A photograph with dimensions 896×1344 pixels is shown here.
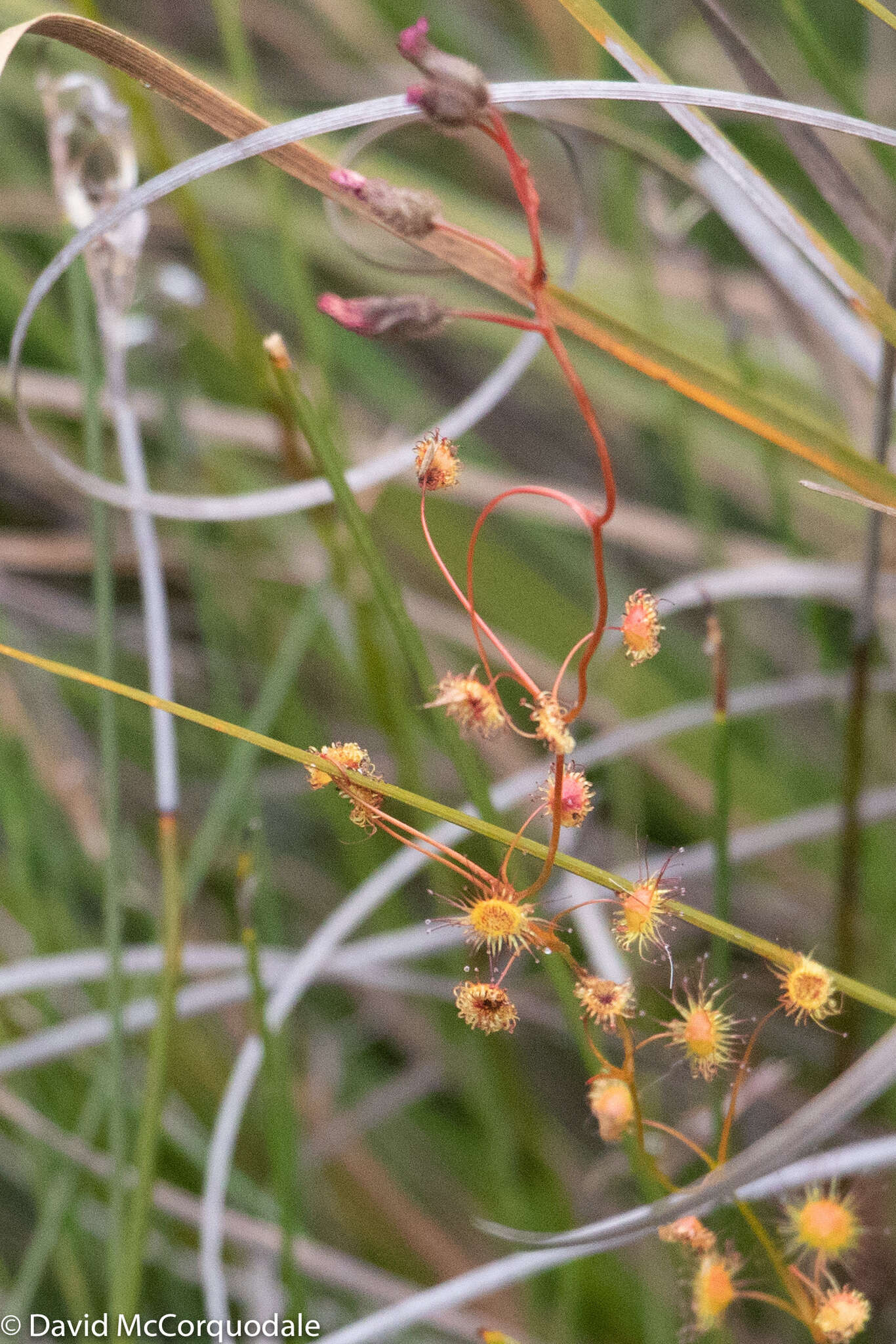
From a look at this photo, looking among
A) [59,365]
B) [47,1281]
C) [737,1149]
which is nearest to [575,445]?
[59,365]

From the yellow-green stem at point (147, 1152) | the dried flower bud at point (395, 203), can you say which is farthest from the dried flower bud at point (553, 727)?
the yellow-green stem at point (147, 1152)

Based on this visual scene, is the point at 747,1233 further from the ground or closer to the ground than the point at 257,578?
closer to the ground

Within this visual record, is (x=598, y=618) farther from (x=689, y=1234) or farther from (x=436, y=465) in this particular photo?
(x=689, y=1234)

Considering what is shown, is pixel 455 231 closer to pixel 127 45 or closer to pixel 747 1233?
pixel 127 45

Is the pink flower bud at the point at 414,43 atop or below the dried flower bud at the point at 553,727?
atop

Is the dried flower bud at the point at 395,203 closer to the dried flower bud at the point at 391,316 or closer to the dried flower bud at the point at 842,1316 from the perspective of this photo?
the dried flower bud at the point at 391,316

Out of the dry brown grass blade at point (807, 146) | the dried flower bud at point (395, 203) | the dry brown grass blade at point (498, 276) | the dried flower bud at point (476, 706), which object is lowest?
the dried flower bud at point (476, 706)

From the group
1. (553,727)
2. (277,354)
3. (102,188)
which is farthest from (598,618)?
(102,188)

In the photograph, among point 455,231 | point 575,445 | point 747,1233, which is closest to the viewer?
point 455,231

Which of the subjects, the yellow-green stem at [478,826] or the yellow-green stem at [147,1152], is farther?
the yellow-green stem at [147,1152]
